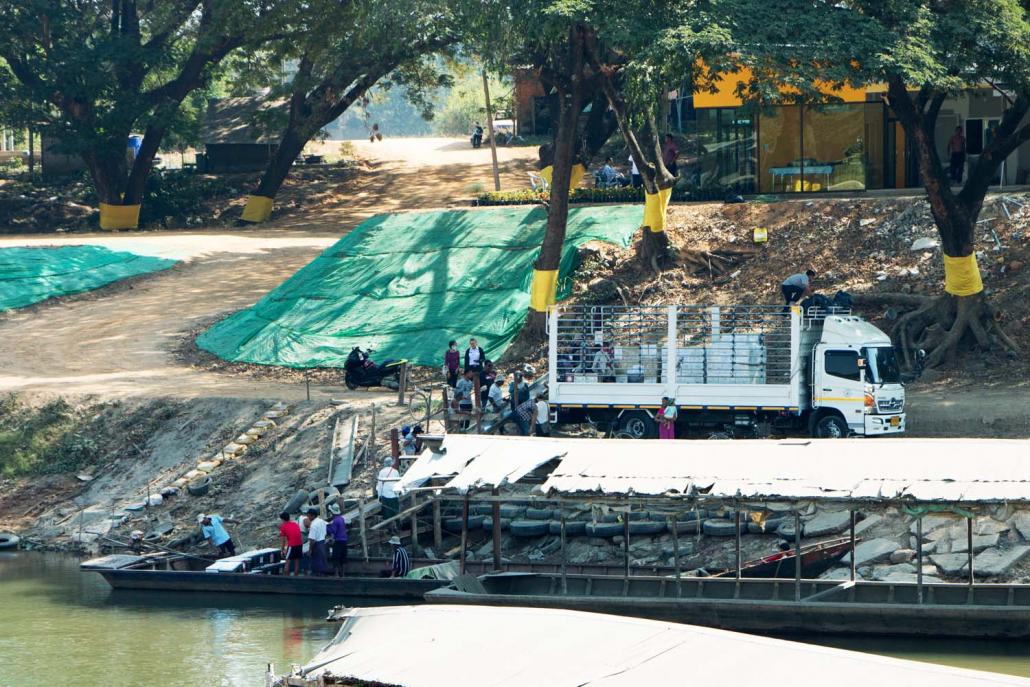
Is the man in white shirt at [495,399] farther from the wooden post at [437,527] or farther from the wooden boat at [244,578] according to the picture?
the wooden boat at [244,578]

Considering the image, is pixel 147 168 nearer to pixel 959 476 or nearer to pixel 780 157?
pixel 780 157

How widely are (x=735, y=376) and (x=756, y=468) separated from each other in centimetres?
681

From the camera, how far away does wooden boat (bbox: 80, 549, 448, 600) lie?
93.9ft

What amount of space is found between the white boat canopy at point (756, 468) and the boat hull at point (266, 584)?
255 centimetres

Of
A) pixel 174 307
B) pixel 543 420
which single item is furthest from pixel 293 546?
pixel 174 307

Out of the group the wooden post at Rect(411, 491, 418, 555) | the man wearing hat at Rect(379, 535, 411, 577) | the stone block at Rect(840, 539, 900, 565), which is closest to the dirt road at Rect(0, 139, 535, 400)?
the wooden post at Rect(411, 491, 418, 555)

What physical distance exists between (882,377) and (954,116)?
19.8 meters

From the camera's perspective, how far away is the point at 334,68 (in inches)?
Result: 2250

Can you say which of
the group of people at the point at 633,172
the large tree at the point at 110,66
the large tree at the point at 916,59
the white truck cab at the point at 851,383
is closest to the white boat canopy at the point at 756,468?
the white truck cab at the point at 851,383

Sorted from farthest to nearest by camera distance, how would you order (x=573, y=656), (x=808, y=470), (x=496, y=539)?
(x=496, y=539) → (x=808, y=470) → (x=573, y=656)

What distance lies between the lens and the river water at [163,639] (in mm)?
23984

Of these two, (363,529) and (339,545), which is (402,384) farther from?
(339,545)

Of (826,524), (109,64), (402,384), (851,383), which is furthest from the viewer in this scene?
(109,64)

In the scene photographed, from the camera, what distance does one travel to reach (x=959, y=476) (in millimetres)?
24234
